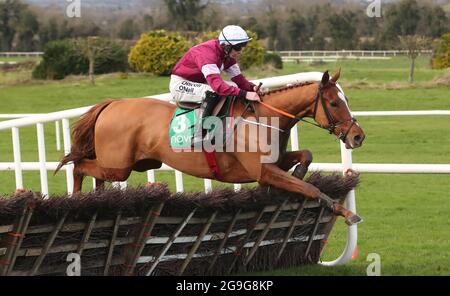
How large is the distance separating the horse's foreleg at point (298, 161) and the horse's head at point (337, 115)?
0.23m

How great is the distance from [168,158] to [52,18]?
37.0 meters

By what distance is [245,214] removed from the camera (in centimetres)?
495

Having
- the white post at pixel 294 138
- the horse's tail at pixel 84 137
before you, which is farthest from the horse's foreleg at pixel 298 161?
the horse's tail at pixel 84 137

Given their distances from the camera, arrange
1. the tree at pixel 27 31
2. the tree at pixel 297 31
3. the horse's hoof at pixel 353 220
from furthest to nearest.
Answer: the tree at pixel 297 31
the tree at pixel 27 31
the horse's hoof at pixel 353 220

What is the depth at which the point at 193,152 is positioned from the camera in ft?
18.8

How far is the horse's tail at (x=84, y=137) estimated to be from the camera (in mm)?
6211

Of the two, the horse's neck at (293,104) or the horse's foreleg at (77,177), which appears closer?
the horse's neck at (293,104)

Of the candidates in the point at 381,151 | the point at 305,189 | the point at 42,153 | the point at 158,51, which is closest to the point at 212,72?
the point at 305,189

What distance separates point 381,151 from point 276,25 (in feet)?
100

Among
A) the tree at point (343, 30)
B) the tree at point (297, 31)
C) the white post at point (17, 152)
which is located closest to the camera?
the white post at point (17, 152)

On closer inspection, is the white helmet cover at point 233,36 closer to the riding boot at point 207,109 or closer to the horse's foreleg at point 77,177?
the riding boot at point 207,109

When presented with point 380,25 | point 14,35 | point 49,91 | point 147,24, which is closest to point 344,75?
point 49,91

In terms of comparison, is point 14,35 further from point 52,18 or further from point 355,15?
point 355,15

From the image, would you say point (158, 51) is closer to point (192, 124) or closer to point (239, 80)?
point (239, 80)
